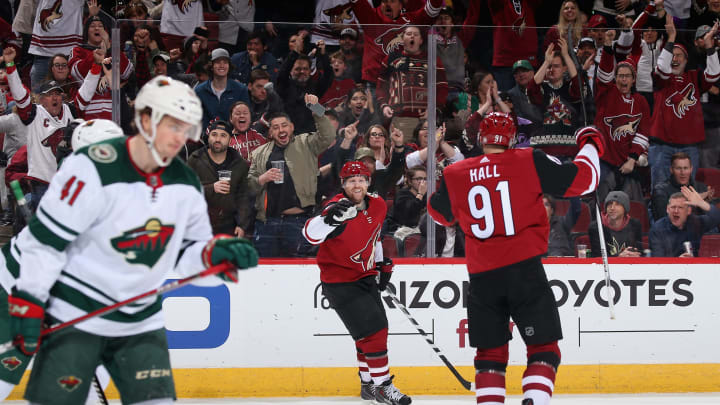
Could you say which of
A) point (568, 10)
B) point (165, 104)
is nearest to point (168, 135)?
point (165, 104)

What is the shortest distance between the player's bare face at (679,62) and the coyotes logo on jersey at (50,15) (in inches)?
168

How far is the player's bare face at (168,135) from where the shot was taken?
234 centimetres

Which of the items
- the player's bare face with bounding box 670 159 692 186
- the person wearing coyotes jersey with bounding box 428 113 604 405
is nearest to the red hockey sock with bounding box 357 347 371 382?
the person wearing coyotes jersey with bounding box 428 113 604 405

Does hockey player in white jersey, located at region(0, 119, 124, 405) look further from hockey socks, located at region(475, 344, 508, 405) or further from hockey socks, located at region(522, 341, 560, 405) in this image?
hockey socks, located at region(522, 341, 560, 405)

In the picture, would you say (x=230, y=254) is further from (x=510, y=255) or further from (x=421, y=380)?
(x=421, y=380)

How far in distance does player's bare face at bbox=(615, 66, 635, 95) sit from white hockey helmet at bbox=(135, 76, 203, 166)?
3438 millimetres

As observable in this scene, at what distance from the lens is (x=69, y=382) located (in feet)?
7.38

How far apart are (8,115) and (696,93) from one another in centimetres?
408

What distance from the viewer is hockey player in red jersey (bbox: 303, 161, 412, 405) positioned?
4.68 meters

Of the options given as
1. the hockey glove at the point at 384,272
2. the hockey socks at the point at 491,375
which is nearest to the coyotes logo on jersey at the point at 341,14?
the hockey glove at the point at 384,272

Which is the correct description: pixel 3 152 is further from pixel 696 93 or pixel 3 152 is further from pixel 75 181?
pixel 696 93

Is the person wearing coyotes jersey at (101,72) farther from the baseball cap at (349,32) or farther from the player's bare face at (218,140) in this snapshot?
the baseball cap at (349,32)

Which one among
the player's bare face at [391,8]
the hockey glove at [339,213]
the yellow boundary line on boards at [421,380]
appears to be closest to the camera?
the hockey glove at [339,213]

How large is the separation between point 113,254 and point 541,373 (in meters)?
1.93
